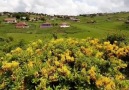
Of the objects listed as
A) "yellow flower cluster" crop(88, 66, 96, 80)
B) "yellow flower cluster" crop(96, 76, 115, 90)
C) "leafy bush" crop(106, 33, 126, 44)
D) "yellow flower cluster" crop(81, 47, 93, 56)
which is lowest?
"leafy bush" crop(106, 33, 126, 44)

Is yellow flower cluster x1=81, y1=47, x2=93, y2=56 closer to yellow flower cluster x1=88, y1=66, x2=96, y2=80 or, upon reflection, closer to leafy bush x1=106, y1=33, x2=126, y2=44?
yellow flower cluster x1=88, y1=66, x2=96, y2=80

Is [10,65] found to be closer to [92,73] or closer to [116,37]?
[92,73]

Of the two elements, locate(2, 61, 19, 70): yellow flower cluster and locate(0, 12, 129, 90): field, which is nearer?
locate(0, 12, 129, 90): field

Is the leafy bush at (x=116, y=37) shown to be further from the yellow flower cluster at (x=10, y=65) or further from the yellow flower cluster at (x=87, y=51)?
the yellow flower cluster at (x=10, y=65)

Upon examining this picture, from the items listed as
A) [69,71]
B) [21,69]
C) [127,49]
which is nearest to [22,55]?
[21,69]

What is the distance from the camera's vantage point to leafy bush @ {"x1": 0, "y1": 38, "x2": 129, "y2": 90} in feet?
28.4

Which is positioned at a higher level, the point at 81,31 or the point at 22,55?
the point at 22,55

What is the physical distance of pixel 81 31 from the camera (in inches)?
3162

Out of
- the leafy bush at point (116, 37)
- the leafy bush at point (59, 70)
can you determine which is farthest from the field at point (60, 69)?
the leafy bush at point (116, 37)

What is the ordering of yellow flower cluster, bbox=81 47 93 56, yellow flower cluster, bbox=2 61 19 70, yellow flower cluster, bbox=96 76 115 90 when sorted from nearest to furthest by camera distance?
yellow flower cluster, bbox=96 76 115 90, yellow flower cluster, bbox=2 61 19 70, yellow flower cluster, bbox=81 47 93 56

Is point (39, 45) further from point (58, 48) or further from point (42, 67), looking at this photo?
point (42, 67)

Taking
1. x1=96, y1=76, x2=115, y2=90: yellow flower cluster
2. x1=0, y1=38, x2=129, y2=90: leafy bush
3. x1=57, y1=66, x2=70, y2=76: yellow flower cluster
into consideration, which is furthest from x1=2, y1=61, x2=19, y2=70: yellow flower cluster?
x1=96, y1=76, x2=115, y2=90: yellow flower cluster

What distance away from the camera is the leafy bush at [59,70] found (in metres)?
8.66

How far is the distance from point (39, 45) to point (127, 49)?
6.52 metres
